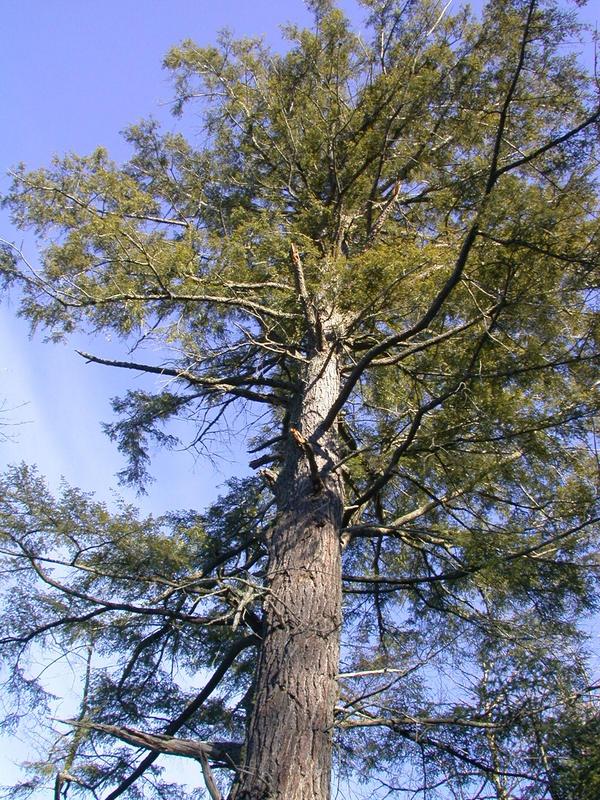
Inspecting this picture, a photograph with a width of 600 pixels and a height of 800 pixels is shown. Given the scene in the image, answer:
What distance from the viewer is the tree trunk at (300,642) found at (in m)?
3.56

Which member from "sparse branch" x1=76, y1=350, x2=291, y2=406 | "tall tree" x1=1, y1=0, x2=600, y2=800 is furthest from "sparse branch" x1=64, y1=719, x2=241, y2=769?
"sparse branch" x1=76, y1=350, x2=291, y2=406

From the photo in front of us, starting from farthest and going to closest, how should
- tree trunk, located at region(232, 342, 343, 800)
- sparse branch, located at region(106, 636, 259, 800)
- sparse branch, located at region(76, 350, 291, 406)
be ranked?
sparse branch, located at region(76, 350, 291, 406) → sparse branch, located at region(106, 636, 259, 800) → tree trunk, located at region(232, 342, 343, 800)

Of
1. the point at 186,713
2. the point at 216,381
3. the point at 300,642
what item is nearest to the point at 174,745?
the point at 300,642

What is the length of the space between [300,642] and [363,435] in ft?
9.60

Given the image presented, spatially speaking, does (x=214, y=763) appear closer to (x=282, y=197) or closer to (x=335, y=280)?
(x=335, y=280)

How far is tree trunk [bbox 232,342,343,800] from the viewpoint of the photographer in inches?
140

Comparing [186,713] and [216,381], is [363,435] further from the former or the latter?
[186,713]

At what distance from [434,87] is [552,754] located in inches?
246

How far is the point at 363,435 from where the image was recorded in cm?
681

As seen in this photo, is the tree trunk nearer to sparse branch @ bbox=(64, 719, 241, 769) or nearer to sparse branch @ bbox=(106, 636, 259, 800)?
sparse branch @ bbox=(64, 719, 241, 769)

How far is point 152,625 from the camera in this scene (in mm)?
5816

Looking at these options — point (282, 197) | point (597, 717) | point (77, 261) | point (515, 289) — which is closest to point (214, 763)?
point (597, 717)

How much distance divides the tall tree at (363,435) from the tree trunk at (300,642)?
0.05ft

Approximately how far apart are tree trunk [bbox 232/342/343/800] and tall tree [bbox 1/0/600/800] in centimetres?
2
